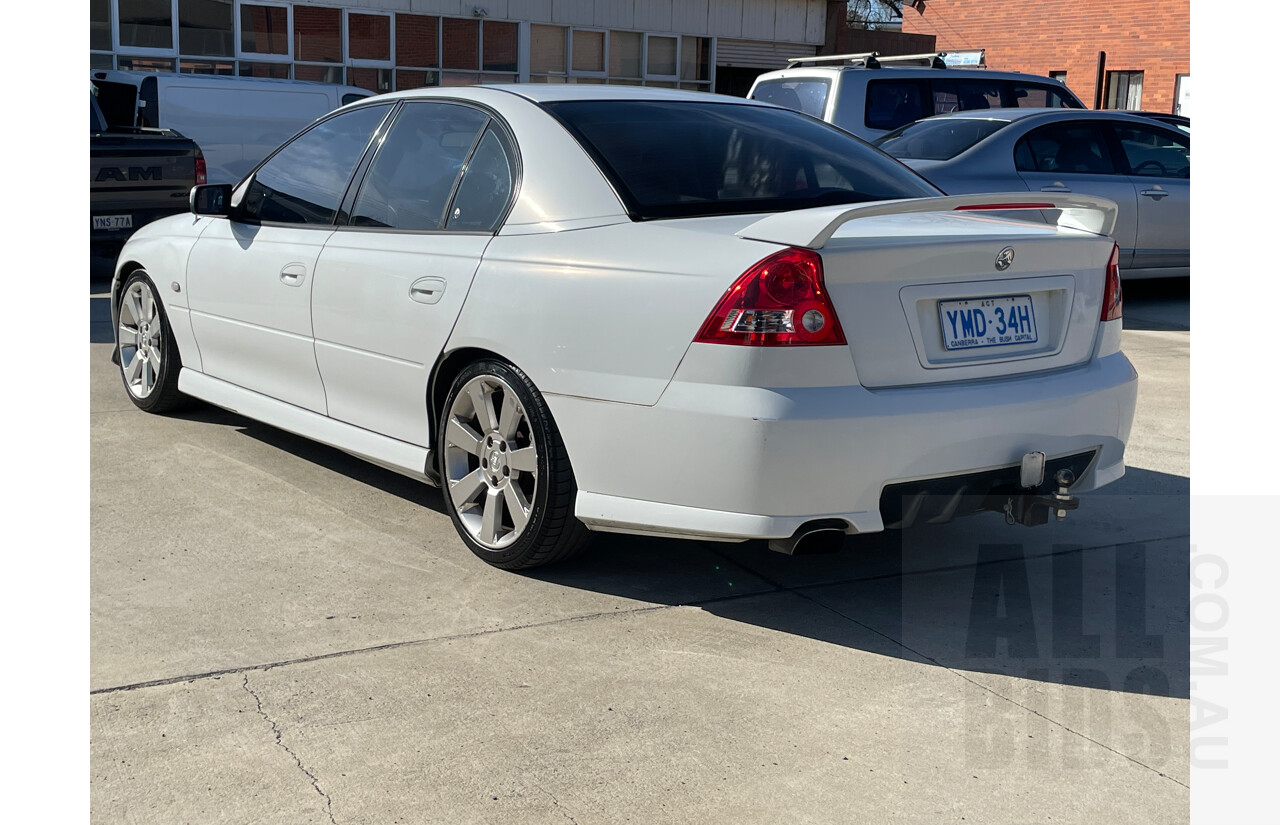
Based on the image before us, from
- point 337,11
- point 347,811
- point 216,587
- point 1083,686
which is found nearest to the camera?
point 347,811

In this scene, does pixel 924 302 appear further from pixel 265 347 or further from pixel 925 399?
pixel 265 347

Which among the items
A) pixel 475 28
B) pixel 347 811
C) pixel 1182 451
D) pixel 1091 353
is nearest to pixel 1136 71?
pixel 475 28

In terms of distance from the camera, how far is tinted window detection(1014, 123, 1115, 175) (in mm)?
10055

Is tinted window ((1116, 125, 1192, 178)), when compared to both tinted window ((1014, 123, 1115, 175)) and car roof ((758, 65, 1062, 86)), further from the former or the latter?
car roof ((758, 65, 1062, 86))

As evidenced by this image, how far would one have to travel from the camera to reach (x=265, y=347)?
520 cm

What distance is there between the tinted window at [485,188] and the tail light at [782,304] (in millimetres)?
1093

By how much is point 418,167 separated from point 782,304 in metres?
1.80

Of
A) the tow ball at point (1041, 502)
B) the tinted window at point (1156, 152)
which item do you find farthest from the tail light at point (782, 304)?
the tinted window at point (1156, 152)

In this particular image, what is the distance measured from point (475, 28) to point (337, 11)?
2.85m

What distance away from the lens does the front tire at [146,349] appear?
6047 mm

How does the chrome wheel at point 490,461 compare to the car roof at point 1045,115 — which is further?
the car roof at point 1045,115

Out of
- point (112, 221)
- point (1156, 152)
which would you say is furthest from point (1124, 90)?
point (112, 221)

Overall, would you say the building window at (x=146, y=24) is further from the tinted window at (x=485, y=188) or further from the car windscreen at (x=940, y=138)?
the tinted window at (x=485, y=188)

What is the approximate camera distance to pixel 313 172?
17.0 feet
